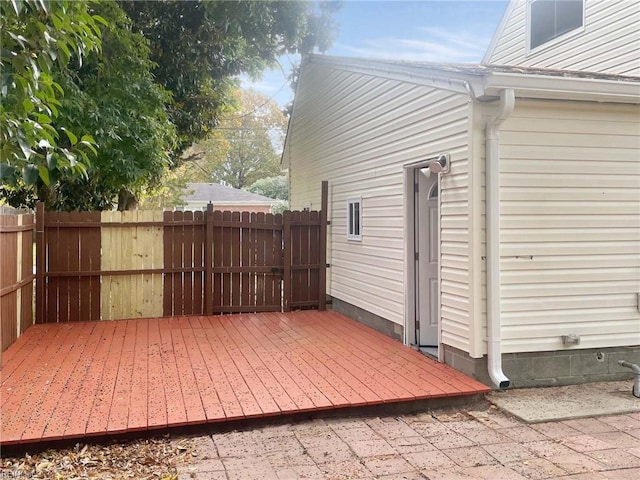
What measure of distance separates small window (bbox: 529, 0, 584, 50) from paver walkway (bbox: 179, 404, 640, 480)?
284 inches

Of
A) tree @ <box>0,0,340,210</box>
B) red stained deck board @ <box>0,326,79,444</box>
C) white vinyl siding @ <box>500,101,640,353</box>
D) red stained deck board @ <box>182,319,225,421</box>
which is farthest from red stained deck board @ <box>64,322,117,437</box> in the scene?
white vinyl siding @ <box>500,101,640,353</box>

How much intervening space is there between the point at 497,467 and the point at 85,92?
7565 mm

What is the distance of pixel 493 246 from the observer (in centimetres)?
457

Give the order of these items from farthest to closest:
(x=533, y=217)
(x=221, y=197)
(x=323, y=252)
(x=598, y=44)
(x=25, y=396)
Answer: (x=221, y=197) < (x=323, y=252) < (x=598, y=44) < (x=533, y=217) < (x=25, y=396)

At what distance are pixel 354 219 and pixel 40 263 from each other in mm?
4481

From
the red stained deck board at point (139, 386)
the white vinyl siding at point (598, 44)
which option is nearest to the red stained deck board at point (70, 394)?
the red stained deck board at point (139, 386)

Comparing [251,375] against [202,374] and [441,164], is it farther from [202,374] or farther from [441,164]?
[441,164]

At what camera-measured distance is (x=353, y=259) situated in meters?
7.78

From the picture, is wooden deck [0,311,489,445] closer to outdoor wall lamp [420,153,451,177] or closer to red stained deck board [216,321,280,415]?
red stained deck board [216,321,280,415]

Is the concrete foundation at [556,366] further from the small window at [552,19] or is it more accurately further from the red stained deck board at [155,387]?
the small window at [552,19]

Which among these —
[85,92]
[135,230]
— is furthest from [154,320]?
[85,92]

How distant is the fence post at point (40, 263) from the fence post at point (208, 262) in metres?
2.23

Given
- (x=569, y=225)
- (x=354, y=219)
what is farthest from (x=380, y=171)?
(x=569, y=225)

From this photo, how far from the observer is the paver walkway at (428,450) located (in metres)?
3.09
